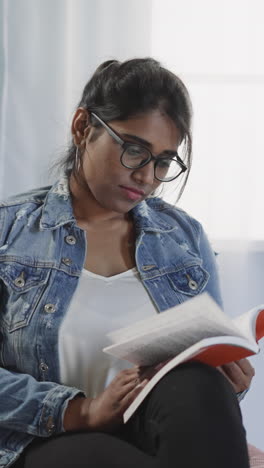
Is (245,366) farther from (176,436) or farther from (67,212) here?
(67,212)

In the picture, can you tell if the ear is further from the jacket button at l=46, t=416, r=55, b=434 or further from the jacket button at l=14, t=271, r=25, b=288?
the jacket button at l=46, t=416, r=55, b=434

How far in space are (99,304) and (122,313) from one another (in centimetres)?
4

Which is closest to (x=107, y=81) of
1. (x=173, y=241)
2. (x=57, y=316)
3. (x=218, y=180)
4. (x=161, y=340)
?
(x=173, y=241)

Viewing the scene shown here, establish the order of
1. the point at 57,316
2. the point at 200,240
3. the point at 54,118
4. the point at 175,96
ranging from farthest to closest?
the point at 54,118 < the point at 200,240 < the point at 175,96 < the point at 57,316

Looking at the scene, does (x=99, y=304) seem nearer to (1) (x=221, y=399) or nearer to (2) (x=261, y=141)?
(1) (x=221, y=399)

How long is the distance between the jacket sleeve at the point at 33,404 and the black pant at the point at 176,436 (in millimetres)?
56

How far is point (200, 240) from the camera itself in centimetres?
140

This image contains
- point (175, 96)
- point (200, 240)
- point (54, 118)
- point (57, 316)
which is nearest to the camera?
point (57, 316)

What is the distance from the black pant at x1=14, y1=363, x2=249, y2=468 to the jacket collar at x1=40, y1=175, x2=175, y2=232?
Answer: 40cm

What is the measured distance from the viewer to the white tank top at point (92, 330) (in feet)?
3.82

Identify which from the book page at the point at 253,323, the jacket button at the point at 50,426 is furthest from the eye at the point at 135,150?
the jacket button at the point at 50,426

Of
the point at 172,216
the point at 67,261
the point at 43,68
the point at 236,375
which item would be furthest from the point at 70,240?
the point at 43,68

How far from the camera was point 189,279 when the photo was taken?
132 centimetres

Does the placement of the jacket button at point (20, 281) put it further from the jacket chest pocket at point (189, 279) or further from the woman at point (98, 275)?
the jacket chest pocket at point (189, 279)
